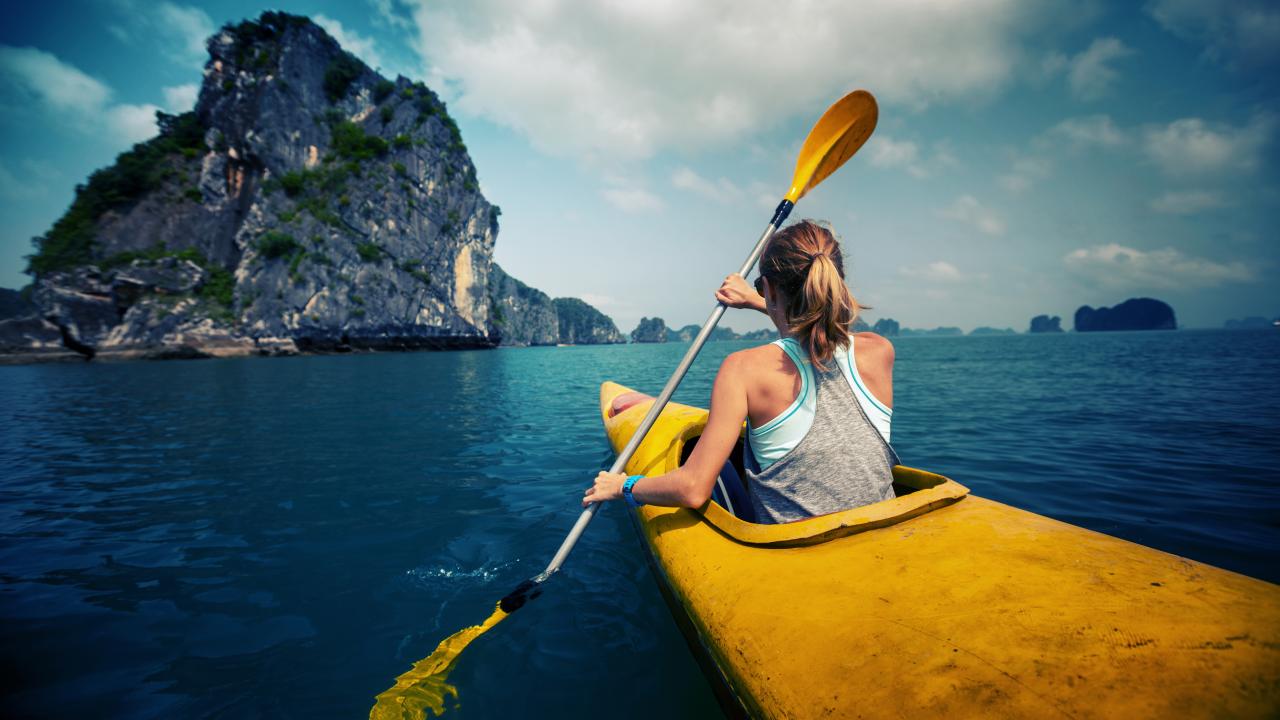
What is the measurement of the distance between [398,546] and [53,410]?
43.1ft

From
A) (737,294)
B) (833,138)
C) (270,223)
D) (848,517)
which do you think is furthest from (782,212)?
(270,223)

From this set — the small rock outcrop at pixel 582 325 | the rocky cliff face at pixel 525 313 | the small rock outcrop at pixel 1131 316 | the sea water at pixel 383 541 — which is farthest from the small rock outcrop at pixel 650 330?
the sea water at pixel 383 541

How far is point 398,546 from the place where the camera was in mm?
3590

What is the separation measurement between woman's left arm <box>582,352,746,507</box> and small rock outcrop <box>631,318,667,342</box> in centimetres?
18784

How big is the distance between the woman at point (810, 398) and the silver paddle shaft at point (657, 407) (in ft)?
1.97

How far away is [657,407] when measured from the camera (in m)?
3.18

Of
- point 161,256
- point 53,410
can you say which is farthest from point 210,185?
point 53,410

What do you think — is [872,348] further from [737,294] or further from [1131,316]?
[1131,316]

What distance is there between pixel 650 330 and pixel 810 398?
188m

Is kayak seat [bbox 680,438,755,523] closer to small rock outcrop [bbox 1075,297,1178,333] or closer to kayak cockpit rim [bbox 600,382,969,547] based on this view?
kayak cockpit rim [bbox 600,382,969,547]

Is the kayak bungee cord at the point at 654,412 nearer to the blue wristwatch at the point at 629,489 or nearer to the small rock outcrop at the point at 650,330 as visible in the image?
the blue wristwatch at the point at 629,489

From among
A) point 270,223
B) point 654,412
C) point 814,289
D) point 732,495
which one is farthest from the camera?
point 270,223

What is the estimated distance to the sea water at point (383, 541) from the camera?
2221 mm

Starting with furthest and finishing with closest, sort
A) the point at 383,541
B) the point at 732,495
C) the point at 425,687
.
→ the point at 383,541 < the point at 732,495 < the point at 425,687
